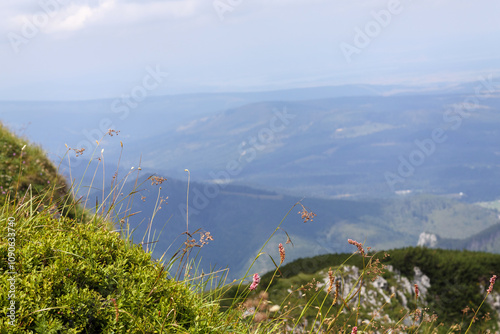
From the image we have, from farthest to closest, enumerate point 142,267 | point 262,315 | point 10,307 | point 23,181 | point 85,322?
1. point 23,181
2. point 262,315
3. point 142,267
4. point 85,322
5. point 10,307

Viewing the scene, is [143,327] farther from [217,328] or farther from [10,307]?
[10,307]

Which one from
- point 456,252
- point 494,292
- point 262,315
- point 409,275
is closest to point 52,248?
point 262,315

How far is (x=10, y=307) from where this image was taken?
8.54 feet

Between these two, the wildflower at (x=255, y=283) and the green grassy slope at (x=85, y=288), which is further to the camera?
the wildflower at (x=255, y=283)

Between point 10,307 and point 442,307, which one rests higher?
point 10,307

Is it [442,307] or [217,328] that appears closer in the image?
[217,328]

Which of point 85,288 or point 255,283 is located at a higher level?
point 85,288

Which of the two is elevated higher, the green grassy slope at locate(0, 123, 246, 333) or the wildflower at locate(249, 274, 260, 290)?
the green grassy slope at locate(0, 123, 246, 333)

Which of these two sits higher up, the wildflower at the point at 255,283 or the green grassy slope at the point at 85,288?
the green grassy slope at the point at 85,288

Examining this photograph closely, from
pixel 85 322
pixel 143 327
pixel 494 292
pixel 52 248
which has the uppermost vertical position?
pixel 52 248

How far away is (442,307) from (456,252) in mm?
4604

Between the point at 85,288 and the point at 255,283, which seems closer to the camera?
the point at 85,288

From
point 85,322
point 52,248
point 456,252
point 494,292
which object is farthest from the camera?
point 456,252

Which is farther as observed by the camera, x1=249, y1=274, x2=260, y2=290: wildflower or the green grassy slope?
x1=249, y1=274, x2=260, y2=290: wildflower
